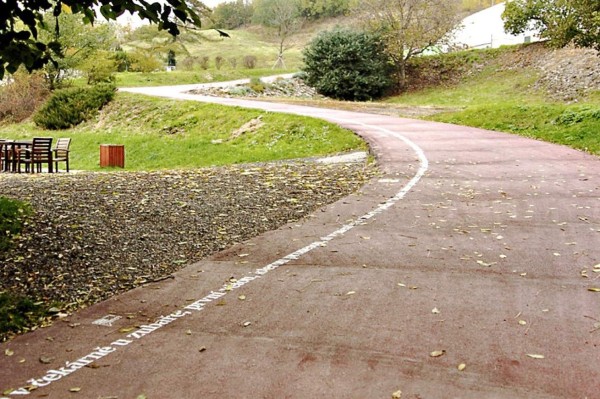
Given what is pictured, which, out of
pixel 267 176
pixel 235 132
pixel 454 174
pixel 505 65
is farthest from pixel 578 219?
pixel 505 65

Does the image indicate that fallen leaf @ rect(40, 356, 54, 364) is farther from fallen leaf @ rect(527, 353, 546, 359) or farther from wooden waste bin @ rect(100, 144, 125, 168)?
wooden waste bin @ rect(100, 144, 125, 168)

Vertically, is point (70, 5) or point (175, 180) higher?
point (70, 5)

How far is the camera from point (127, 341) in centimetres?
424

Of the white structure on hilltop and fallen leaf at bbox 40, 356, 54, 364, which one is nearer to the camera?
fallen leaf at bbox 40, 356, 54, 364

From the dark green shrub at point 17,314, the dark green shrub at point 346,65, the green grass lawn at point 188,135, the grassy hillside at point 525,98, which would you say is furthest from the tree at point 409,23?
the dark green shrub at point 17,314

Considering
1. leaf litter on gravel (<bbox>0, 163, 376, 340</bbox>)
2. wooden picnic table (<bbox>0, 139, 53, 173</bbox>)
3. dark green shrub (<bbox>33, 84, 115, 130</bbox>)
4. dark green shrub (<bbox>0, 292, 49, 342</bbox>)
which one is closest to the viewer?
dark green shrub (<bbox>0, 292, 49, 342</bbox>)

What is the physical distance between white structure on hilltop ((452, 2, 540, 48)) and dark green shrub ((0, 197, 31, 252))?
39.5 meters

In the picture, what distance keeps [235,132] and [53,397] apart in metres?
18.9

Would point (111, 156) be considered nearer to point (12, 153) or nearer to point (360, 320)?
point (12, 153)

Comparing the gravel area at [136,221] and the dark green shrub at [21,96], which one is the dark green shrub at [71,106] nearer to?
the dark green shrub at [21,96]

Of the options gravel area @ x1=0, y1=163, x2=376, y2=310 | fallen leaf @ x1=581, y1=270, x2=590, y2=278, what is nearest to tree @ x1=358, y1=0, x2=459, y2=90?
gravel area @ x1=0, y1=163, x2=376, y2=310

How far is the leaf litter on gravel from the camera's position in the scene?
5.54m

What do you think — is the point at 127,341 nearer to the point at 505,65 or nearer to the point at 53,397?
the point at 53,397

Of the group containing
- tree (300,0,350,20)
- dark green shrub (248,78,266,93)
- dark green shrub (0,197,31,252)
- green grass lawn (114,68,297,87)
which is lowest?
dark green shrub (0,197,31,252)
